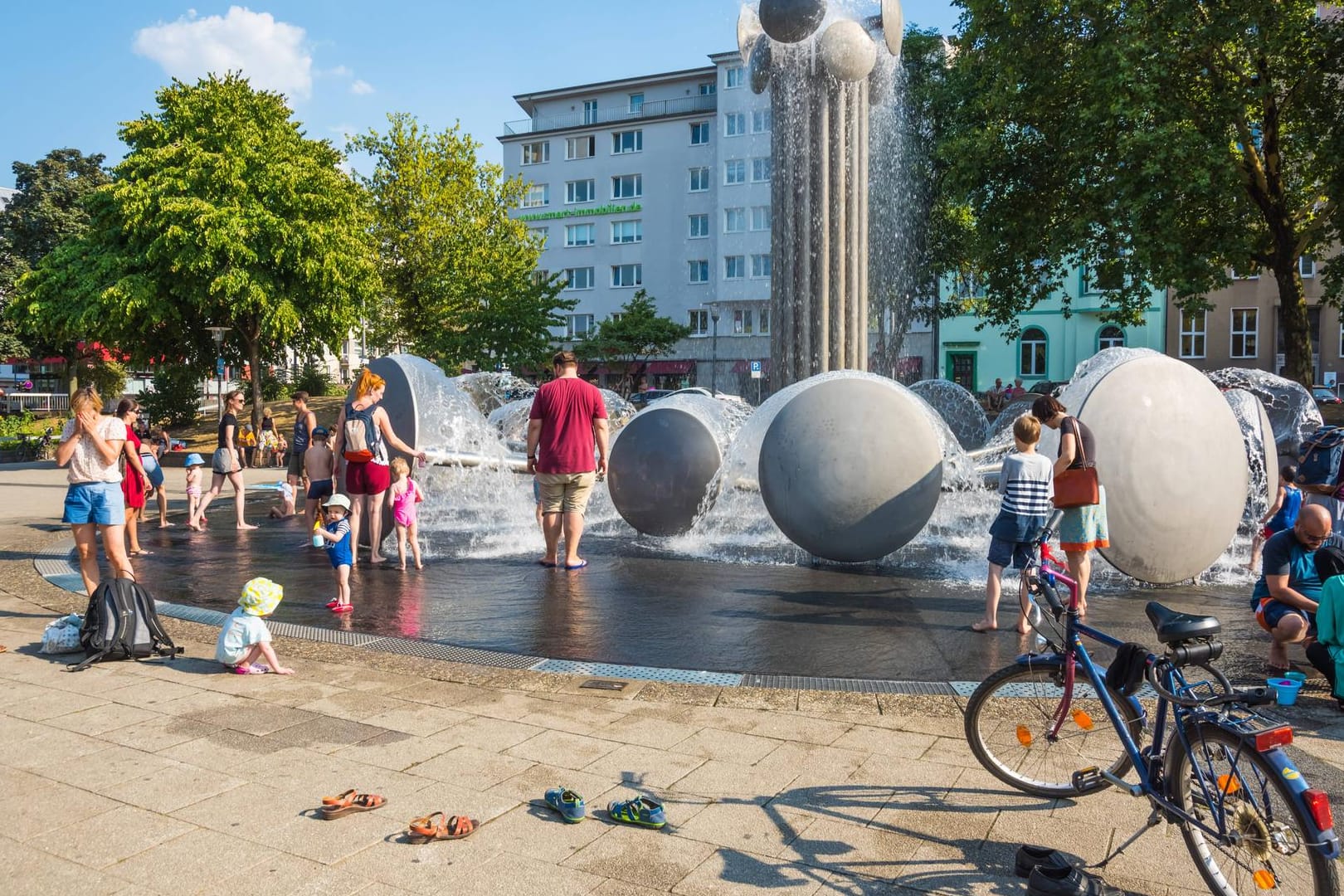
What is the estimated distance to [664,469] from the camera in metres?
11.2

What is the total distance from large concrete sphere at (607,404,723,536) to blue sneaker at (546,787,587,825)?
23.4 ft

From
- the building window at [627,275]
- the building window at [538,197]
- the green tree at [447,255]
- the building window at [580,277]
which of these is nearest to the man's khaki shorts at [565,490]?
the green tree at [447,255]

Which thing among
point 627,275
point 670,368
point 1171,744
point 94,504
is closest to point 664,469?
point 94,504

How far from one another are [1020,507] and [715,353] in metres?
46.3

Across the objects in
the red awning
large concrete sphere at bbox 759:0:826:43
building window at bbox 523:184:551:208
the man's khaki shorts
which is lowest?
the man's khaki shorts

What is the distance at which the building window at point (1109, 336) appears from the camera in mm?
49469

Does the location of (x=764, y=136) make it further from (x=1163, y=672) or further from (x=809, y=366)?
(x=1163, y=672)

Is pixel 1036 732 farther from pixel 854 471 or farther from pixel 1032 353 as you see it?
pixel 1032 353

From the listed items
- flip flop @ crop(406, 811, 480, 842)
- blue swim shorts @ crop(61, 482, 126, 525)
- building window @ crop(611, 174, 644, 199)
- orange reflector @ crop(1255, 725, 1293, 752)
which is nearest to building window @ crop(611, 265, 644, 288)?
building window @ crop(611, 174, 644, 199)

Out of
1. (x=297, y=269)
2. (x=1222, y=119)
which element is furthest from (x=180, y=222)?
(x=1222, y=119)

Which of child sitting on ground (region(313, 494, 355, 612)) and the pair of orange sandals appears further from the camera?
child sitting on ground (region(313, 494, 355, 612))

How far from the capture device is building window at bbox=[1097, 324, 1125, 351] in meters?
49.5

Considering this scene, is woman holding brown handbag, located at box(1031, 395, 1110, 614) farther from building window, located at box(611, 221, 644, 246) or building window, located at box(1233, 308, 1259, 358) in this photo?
building window, located at box(611, 221, 644, 246)

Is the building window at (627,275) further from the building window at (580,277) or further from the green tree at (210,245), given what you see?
the green tree at (210,245)
